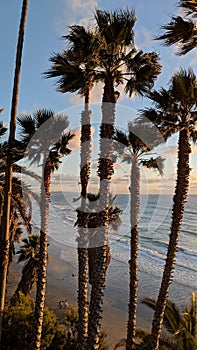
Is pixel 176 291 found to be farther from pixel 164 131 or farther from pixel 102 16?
pixel 102 16

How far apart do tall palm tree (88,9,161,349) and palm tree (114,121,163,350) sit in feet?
9.06

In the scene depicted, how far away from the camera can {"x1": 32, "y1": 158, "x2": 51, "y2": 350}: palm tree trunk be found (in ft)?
35.9

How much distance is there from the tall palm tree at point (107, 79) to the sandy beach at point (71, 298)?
34.7 ft

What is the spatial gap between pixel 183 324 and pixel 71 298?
599 inches

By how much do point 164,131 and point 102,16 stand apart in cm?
411

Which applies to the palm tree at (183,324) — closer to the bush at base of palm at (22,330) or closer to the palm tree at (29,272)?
the bush at base of palm at (22,330)

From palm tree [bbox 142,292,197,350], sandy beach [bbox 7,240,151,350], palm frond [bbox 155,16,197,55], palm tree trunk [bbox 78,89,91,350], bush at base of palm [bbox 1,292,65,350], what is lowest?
sandy beach [bbox 7,240,151,350]

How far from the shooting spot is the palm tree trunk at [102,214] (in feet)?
27.2

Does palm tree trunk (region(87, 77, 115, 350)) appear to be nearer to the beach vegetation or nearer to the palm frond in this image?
the palm frond

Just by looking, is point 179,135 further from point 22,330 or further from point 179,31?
point 22,330

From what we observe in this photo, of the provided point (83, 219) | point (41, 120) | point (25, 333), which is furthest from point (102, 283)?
point (25, 333)

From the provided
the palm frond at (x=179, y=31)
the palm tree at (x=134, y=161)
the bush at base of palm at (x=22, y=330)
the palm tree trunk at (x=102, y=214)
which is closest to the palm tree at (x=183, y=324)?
the palm tree at (x=134, y=161)

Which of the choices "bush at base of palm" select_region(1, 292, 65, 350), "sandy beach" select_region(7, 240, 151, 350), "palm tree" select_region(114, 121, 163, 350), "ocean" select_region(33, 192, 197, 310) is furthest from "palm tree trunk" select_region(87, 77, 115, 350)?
"sandy beach" select_region(7, 240, 151, 350)

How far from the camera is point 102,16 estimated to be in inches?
313
